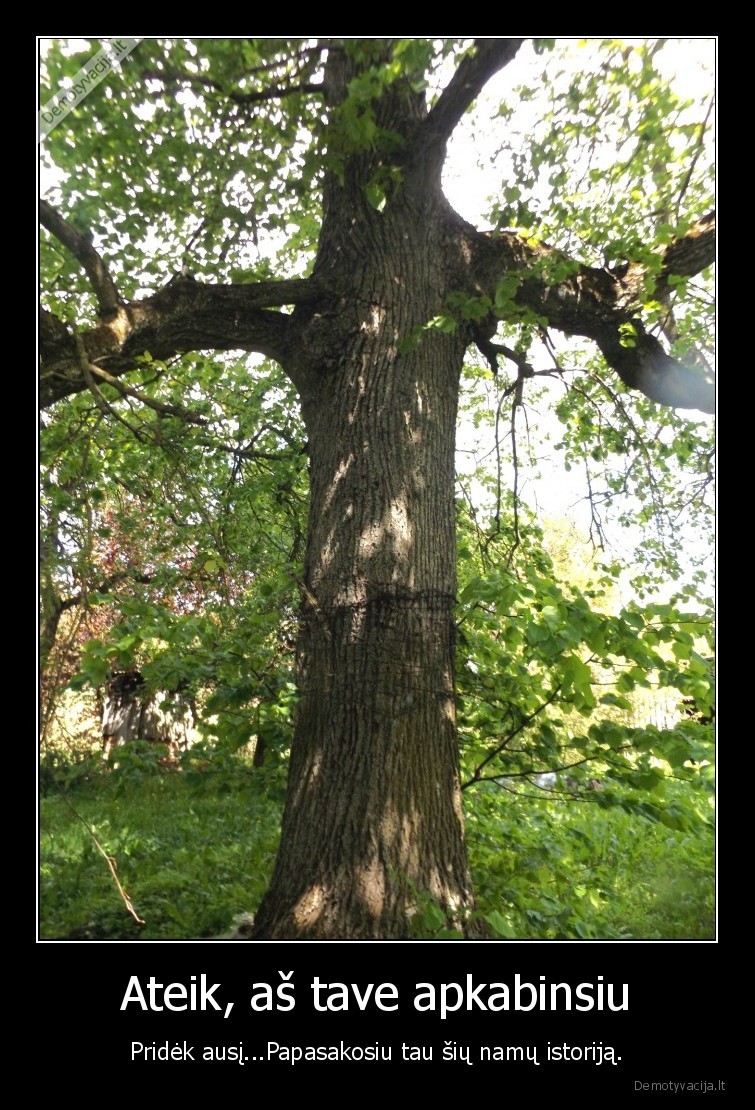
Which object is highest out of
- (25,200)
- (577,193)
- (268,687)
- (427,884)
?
(577,193)

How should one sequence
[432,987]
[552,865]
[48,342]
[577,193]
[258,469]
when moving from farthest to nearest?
[258,469] → [577,193] → [552,865] → [48,342] → [432,987]

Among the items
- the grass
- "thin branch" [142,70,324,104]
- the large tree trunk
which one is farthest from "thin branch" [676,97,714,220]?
the grass

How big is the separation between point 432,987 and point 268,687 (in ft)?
4.93

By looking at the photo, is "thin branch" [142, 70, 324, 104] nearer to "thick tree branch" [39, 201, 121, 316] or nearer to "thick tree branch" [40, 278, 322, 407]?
"thick tree branch" [39, 201, 121, 316]

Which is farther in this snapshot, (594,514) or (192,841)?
(192,841)

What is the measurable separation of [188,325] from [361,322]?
0.90 m

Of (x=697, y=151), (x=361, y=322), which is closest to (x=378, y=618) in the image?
(x=361, y=322)

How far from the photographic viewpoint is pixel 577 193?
5215mm

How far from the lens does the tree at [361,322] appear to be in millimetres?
3074

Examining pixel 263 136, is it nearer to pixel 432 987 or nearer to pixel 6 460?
pixel 6 460

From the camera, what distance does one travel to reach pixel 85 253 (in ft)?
11.9

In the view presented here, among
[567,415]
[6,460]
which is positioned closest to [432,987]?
[6,460]

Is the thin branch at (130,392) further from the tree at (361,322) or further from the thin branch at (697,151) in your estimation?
the thin branch at (697,151)

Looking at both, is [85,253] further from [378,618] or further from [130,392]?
[378,618]
